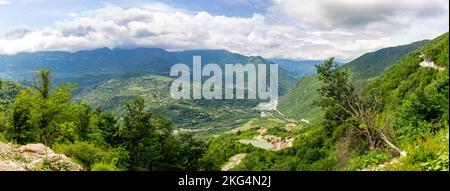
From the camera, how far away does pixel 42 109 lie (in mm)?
32094

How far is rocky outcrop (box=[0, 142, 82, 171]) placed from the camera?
10.2 m

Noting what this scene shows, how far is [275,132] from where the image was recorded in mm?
166000

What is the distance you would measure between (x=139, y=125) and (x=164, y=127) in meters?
4.59

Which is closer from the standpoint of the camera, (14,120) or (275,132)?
(14,120)

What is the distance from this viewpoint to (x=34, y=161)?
12.7m

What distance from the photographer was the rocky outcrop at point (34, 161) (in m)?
10.2
